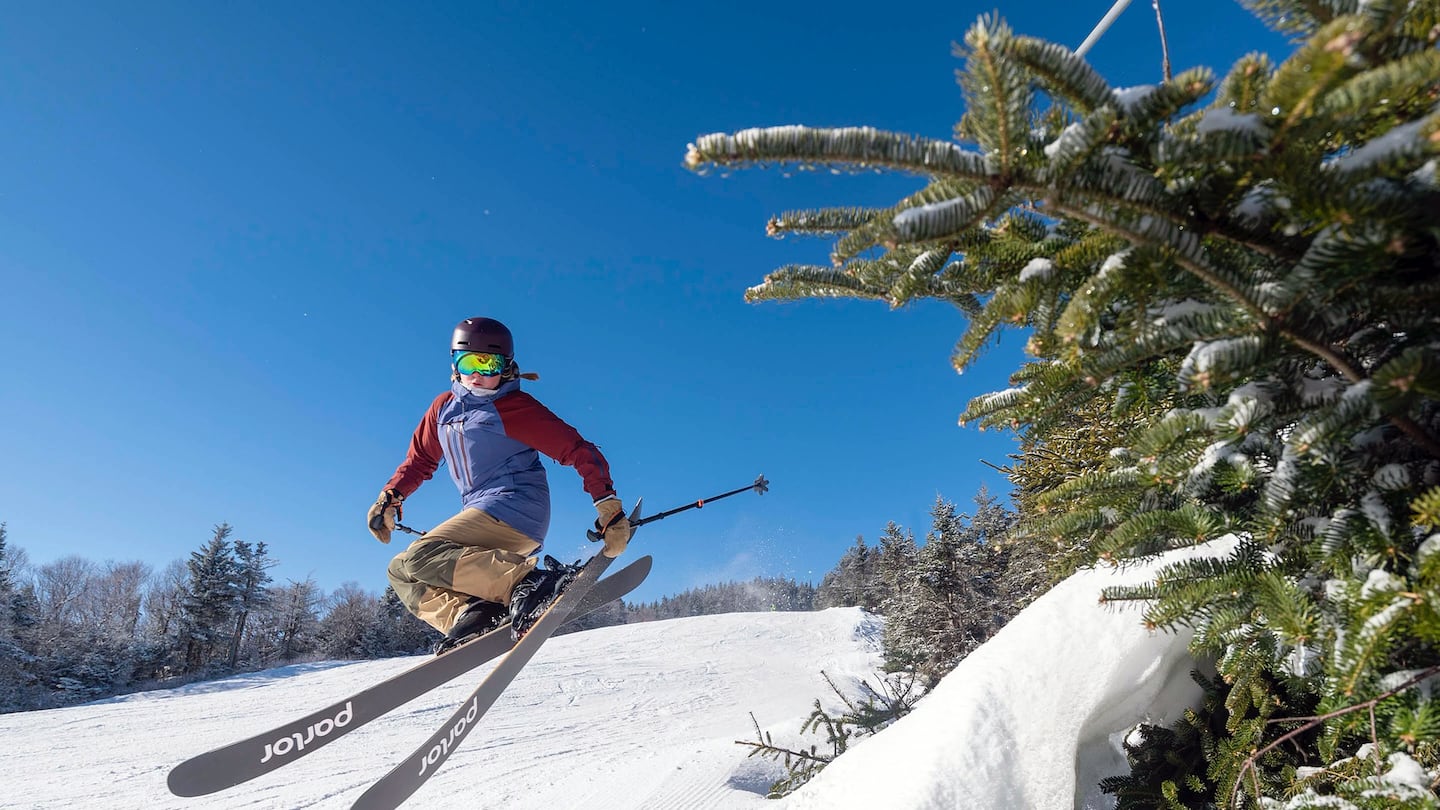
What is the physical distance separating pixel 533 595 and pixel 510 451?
1.09m

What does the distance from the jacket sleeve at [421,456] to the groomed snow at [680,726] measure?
370 cm

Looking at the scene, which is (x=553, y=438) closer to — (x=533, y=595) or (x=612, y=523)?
(x=612, y=523)

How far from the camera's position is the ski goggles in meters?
4.78

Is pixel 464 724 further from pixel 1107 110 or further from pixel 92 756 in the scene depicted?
pixel 92 756

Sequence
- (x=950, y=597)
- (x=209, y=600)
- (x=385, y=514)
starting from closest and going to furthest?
(x=385, y=514), (x=950, y=597), (x=209, y=600)

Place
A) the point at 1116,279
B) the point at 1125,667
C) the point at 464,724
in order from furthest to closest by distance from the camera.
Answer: the point at 464,724 < the point at 1125,667 < the point at 1116,279

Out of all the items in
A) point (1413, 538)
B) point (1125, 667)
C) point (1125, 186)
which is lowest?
point (1125, 667)

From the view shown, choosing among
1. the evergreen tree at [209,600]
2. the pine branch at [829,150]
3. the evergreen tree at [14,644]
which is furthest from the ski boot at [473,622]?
the evergreen tree at [209,600]

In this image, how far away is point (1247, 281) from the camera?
112cm

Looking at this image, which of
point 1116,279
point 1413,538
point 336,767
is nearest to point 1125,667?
point 1413,538

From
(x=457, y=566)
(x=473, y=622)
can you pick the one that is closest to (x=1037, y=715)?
(x=457, y=566)

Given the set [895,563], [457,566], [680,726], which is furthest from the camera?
[895,563]

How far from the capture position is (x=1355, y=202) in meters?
0.95

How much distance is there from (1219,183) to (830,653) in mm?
20750
